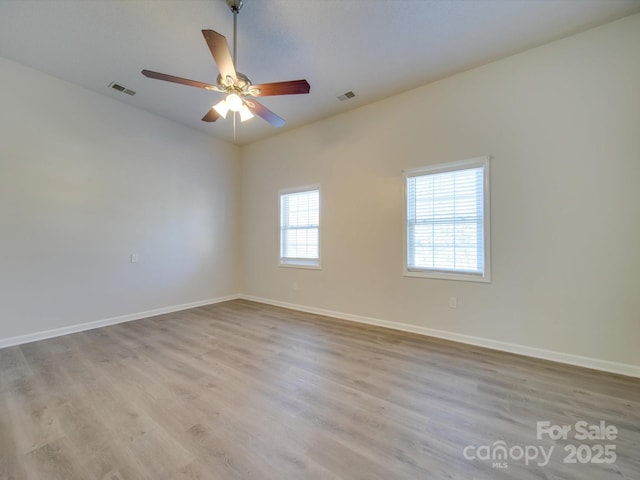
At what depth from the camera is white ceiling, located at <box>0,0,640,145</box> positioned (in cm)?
229

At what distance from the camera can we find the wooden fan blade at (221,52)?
1817 millimetres

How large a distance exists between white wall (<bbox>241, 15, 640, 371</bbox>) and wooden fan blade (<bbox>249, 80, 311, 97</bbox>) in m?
1.81

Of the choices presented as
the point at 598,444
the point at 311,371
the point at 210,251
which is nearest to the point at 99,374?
the point at 311,371

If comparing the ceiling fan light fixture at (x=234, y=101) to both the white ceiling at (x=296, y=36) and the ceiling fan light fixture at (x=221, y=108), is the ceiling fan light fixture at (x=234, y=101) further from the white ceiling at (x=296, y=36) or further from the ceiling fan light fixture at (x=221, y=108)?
the white ceiling at (x=296, y=36)

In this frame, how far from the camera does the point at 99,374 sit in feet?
7.86

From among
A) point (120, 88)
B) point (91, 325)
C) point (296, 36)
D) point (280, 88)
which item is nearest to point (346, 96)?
point (296, 36)

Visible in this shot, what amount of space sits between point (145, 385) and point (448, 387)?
2.51m

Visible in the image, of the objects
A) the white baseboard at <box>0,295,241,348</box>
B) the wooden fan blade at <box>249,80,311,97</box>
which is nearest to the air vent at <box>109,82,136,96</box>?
the wooden fan blade at <box>249,80,311,97</box>

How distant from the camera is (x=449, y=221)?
10.7ft

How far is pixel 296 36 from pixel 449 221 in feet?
8.57

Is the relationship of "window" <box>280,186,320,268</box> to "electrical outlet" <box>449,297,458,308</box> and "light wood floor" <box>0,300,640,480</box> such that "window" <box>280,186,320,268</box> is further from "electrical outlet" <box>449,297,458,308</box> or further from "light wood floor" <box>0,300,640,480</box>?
"electrical outlet" <box>449,297,458,308</box>

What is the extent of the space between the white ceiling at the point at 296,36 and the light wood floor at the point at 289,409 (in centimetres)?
320

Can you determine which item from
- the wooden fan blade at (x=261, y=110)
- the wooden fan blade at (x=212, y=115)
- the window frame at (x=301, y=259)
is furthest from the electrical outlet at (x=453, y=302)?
the wooden fan blade at (x=212, y=115)

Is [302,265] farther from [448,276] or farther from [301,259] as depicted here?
[448,276]
